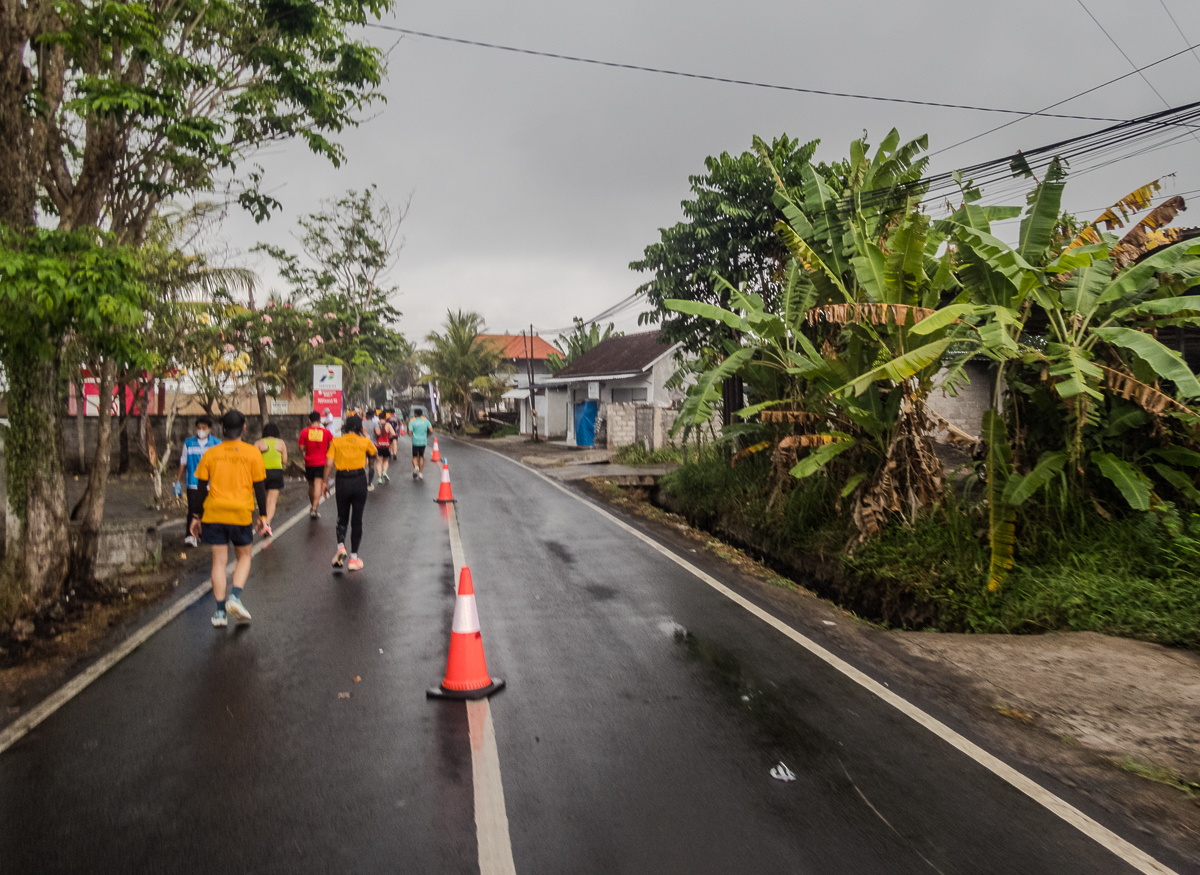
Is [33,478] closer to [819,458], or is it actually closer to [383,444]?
[819,458]

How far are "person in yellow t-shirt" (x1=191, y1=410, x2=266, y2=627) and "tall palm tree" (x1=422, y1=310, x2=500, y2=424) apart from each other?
46.6 metres

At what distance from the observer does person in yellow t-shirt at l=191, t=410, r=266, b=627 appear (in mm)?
7148

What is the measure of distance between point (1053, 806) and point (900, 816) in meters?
0.82

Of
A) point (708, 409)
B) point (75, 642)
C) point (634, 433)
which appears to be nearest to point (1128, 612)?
point (708, 409)

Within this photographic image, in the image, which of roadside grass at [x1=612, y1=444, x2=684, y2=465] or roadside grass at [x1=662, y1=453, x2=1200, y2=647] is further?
roadside grass at [x1=612, y1=444, x2=684, y2=465]

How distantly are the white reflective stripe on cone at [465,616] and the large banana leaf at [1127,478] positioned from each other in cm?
602

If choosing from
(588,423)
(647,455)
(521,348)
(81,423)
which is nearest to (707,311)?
(81,423)

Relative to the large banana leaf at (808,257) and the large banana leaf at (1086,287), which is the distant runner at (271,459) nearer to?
the large banana leaf at (808,257)

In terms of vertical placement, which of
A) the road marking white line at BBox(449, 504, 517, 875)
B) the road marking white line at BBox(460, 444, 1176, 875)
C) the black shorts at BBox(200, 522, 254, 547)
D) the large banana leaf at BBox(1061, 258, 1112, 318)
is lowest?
the road marking white line at BBox(460, 444, 1176, 875)

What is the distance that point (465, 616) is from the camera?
5652 millimetres

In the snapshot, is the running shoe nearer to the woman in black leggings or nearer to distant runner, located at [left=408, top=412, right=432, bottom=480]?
the woman in black leggings

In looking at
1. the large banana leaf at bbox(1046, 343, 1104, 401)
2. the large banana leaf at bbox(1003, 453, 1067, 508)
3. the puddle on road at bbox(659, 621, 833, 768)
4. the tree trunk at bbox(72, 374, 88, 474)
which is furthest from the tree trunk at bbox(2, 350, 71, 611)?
the large banana leaf at bbox(1046, 343, 1104, 401)

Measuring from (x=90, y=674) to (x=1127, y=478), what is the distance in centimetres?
892

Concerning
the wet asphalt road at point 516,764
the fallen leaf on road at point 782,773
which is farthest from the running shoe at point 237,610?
the fallen leaf on road at point 782,773
